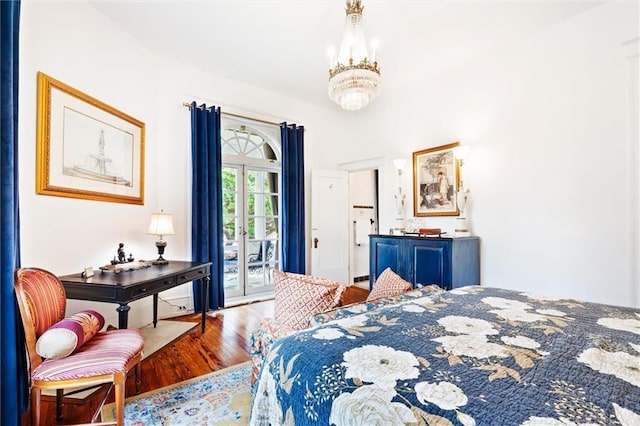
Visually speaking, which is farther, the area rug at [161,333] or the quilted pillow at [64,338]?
the area rug at [161,333]

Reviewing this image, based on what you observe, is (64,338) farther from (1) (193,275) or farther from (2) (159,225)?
(2) (159,225)

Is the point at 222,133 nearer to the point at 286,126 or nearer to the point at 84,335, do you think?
the point at 286,126

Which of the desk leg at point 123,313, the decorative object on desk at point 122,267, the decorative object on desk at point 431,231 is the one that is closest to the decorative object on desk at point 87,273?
the decorative object on desk at point 122,267

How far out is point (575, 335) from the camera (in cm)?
117

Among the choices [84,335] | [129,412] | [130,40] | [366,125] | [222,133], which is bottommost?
[129,412]

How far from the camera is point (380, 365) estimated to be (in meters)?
0.92

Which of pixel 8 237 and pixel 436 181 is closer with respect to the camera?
pixel 8 237

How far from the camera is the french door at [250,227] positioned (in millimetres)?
4336

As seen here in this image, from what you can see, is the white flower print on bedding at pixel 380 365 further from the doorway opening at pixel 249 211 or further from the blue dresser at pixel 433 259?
the doorway opening at pixel 249 211

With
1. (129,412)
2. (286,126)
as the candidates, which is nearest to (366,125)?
(286,126)

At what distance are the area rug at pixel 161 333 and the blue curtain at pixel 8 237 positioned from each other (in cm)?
103

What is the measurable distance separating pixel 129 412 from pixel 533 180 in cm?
397

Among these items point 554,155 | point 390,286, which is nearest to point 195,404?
point 390,286

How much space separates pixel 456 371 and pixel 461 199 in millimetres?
2995
